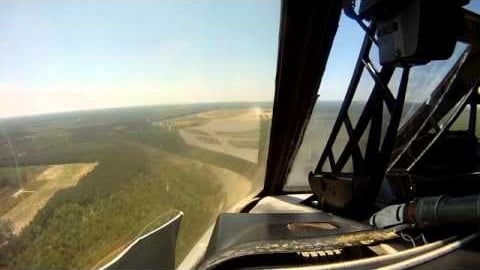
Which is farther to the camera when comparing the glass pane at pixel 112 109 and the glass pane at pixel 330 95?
the glass pane at pixel 330 95

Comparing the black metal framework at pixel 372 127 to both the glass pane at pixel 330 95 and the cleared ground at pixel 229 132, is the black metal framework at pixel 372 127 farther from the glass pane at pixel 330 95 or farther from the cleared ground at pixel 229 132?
the cleared ground at pixel 229 132

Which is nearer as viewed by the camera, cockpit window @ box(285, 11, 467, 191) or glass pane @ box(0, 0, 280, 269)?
glass pane @ box(0, 0, 280, 269)

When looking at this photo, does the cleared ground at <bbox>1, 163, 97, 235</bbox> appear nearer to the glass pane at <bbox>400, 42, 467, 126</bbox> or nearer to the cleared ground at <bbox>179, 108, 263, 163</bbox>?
Answer: the cleared ground at <bbox>179, 108, 263, 163</bbox>

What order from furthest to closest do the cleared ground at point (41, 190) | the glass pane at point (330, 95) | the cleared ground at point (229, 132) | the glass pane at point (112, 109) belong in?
the cleared ground at point (229, 132) < the glass pane at point (330, 95) < the cleared ground at point (41, 190) < the glass pane at point (112, 109)

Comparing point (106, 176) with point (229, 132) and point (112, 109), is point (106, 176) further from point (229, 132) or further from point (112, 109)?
point (229, 132)

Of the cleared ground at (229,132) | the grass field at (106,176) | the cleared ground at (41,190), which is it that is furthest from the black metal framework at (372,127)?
the cleared ground at (41,190)

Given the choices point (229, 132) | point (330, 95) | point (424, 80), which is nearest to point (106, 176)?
point (229, 132)

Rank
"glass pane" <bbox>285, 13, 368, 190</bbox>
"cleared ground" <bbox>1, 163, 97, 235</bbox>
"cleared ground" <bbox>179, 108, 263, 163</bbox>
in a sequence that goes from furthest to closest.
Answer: "cleared ground" <bbox>179, 108, 263, 163</bbox> < "glass pane" <bbox>285, 13, 368, 190</bbox> < "cleared ground" <bbox>1, 163, 97, 235</bbox>

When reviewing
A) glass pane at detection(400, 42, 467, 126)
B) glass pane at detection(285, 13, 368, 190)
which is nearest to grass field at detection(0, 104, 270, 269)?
glass pane at detection(285, 13, 368, 190)
